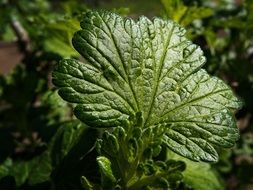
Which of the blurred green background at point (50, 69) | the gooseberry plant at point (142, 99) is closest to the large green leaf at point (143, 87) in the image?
the gooseberry plant at point (142, 99)

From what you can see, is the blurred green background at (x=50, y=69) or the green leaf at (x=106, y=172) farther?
the blurred green background at (x=50, y=69)

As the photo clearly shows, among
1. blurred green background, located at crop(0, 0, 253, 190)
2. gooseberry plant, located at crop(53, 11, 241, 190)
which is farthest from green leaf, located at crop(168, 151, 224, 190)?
gooseberry plant, located at crop(53, 11, 241, 190)

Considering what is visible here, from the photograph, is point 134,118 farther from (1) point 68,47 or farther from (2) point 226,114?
(1) point 68,47

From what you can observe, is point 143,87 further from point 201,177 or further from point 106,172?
point 201,177

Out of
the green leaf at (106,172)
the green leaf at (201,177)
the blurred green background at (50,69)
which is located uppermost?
the blurred green background at (50,69)

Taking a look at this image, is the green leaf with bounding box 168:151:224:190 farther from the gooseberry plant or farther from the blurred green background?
the gooseberry plant

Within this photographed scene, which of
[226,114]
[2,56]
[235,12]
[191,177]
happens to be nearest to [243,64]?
[235,12]

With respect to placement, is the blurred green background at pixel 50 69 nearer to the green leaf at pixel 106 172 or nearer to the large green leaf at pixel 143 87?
the large green leaf at pixel 143 87
